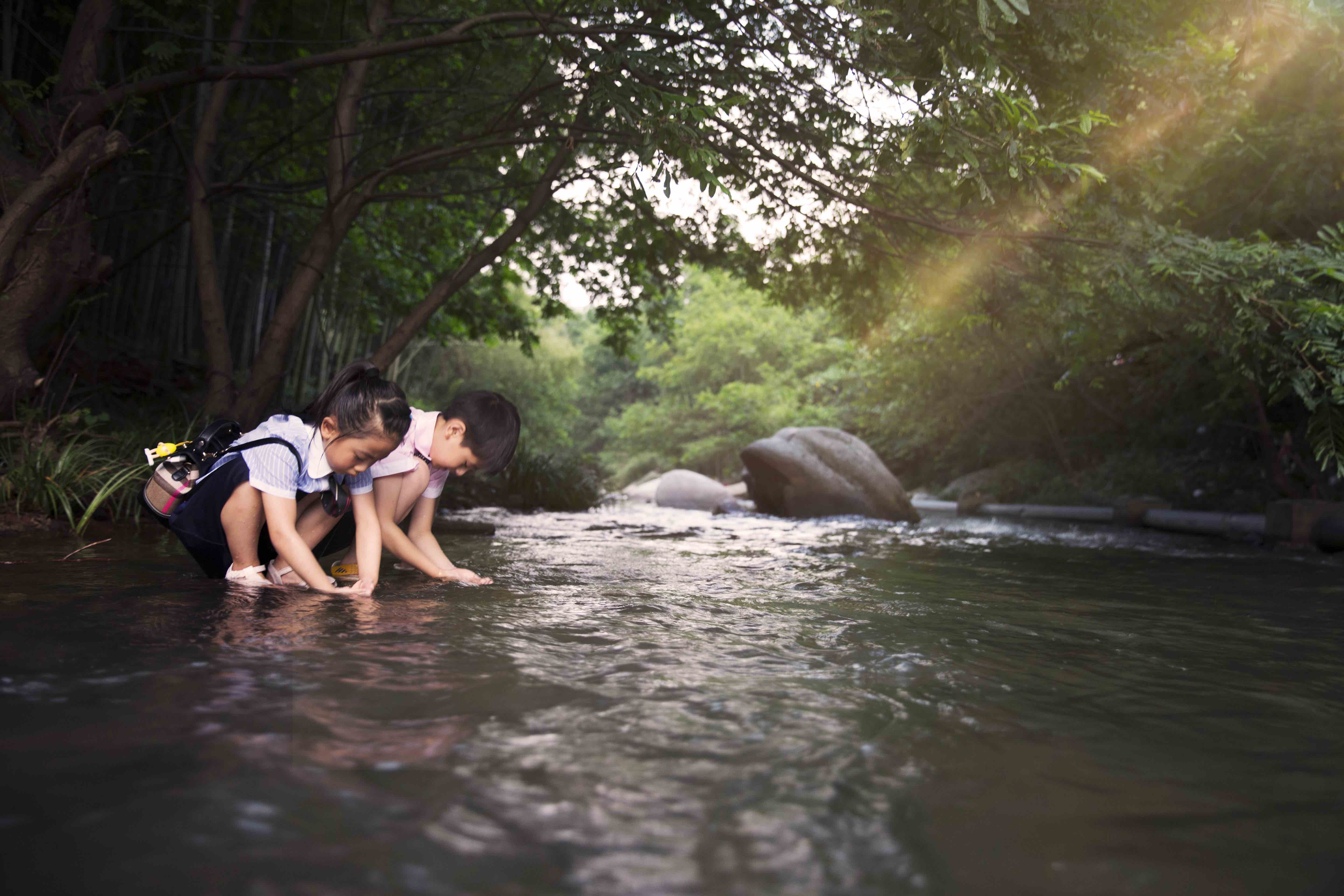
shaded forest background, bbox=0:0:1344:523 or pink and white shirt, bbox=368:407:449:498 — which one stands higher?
shaded forest background, bbox=0:0:1344:523

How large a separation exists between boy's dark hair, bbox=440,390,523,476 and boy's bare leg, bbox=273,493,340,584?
616 mm

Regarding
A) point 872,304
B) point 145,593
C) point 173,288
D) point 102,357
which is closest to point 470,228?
point 173,288

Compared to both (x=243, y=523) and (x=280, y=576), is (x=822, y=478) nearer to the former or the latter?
(x=280, y=576)

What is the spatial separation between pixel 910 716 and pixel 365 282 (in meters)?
9.61

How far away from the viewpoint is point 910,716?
199cm

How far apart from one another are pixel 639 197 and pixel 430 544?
5.29m

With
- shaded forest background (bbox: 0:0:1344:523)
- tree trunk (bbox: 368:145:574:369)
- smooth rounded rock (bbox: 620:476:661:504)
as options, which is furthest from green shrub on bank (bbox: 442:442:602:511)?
smooth rounded rock (bbox: 620:476:661:504)

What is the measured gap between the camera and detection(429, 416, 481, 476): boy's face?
346 cm

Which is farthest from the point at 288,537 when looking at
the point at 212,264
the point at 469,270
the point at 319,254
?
the point at 212,264

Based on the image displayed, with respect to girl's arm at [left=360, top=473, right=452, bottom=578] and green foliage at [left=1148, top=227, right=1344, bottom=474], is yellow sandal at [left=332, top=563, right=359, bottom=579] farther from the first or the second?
green foliage at [left=1148, top=227, right=1344, bottom=474]

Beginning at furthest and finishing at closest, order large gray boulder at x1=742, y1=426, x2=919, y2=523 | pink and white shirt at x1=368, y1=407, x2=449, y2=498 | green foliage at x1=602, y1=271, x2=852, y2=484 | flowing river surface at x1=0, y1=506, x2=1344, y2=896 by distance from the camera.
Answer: green foliage at x1=602, y1=271, x2=852, y2=484, large gray boulder at x1=742, y1=426, x2=919, y2=523, pink and white shirt at x1=368, y1=407, x2=449, y2=498, flowing river surface at x1=0, y1=506, x2=1344, y2=896

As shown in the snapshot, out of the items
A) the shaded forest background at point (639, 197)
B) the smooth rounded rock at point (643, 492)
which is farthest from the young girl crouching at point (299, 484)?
the smooth rounded rock at point (643, 492)

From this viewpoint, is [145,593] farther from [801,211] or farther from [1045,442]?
[1045,442]

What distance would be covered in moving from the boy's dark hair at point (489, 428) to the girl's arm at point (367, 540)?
0.46 m
